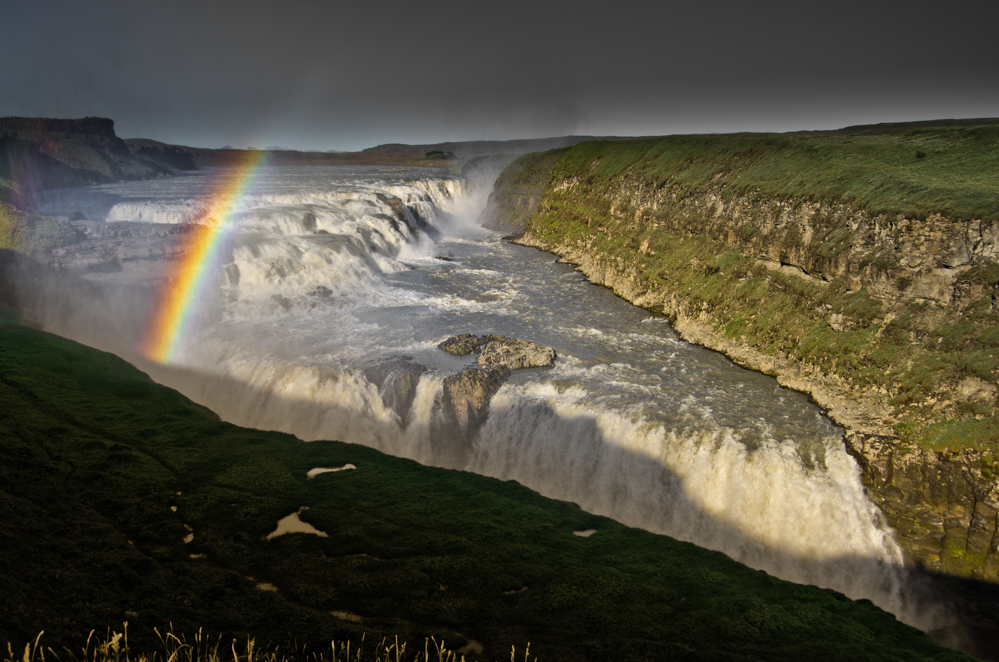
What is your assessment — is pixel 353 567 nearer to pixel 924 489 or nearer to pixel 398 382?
pixel 398 382


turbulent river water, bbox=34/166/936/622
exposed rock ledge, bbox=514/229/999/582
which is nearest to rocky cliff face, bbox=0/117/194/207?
turbulent river water, bbox=34/166/936/622

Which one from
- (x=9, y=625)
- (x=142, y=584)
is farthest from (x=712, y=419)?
(x=9, y=625)

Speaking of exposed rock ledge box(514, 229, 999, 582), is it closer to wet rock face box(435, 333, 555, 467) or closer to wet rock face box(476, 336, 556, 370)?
wet rock face box(476, 336, 556, 370)

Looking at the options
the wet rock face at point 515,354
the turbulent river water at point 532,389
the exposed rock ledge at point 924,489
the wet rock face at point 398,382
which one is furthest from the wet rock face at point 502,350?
the exposed rock ledge at point 924,489

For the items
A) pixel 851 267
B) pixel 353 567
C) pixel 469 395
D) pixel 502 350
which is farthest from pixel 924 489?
pixel 353 567

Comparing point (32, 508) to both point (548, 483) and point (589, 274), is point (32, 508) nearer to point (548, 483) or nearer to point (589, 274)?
point (548, 483)

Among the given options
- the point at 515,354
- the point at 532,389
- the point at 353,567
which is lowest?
the point at 353,567

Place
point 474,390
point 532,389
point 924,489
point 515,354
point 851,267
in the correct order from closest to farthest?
point 924,489, point 474,390, point 532,389, point 851,267, point 515,354

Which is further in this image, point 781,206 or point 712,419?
point 781,206
